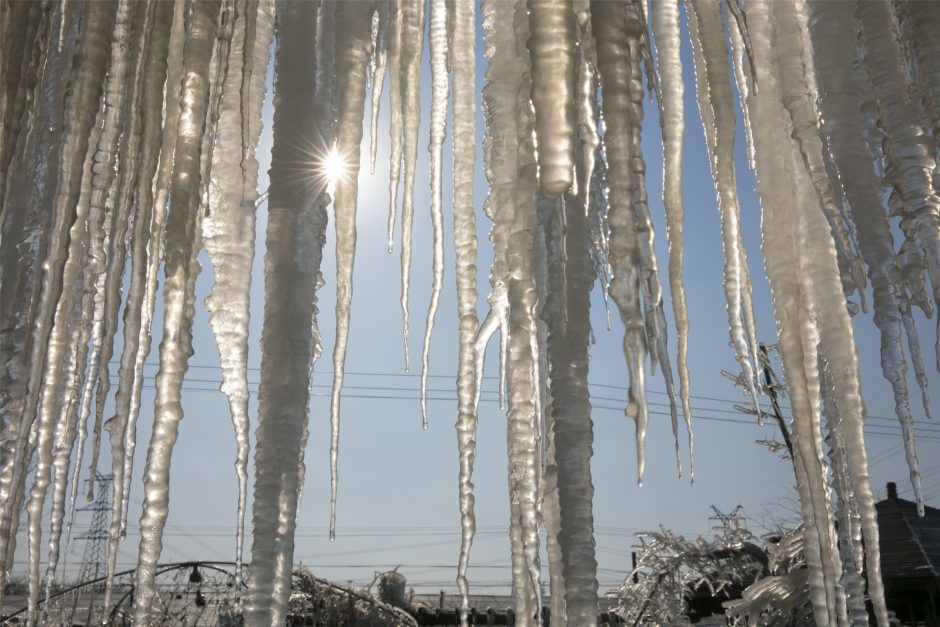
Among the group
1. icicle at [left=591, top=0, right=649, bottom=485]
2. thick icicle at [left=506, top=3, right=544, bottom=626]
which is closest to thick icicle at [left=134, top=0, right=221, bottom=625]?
thick icicle at [left=506, top=3, right=544, bottom=626]

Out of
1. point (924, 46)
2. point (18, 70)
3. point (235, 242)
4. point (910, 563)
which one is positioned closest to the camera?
point (924, 46)

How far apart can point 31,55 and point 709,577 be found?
832cm

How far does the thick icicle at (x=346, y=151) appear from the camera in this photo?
2.77 feet

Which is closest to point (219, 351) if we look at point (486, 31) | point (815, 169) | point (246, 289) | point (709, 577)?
point (246, 289)

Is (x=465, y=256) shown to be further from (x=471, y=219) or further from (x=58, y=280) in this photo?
(x=58, y=280)

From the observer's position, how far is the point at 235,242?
0.83 meters

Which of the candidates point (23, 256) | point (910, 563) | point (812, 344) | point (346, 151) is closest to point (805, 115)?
point (812, 344)

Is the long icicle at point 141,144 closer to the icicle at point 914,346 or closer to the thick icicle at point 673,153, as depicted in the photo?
the thick icicle at point 673,153

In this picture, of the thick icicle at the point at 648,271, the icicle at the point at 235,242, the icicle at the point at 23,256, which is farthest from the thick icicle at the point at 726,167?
the icicle at the point at 23,256

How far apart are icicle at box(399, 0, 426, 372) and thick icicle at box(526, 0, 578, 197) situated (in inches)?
11.7

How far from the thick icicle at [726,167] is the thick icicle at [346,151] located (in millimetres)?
410

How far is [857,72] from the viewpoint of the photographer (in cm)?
77

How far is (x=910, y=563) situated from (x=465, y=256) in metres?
13.5

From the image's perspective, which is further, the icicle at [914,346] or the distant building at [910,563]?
the distant building at [910,563]
